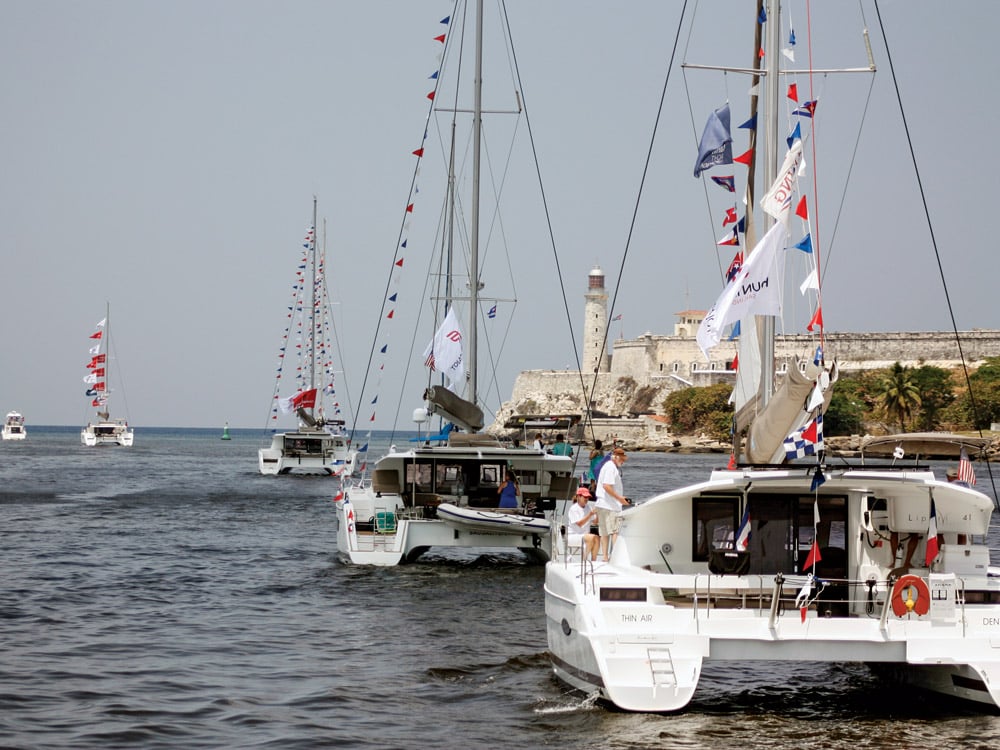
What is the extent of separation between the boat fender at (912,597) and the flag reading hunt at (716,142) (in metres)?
6.60

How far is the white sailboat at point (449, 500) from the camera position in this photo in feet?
74.8

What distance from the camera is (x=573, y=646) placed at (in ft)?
40.9

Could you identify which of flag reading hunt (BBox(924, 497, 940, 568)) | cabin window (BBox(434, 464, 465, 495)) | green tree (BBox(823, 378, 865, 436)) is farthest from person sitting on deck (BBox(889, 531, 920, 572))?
green tree (BBox(823, 378, 865, 436))

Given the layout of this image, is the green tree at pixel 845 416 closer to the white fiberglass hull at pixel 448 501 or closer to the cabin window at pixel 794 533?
the white fiberglass hull at pixel 448 501

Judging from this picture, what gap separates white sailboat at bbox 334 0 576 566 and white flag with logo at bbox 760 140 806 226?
9.41m

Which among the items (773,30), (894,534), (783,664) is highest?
(773,30)

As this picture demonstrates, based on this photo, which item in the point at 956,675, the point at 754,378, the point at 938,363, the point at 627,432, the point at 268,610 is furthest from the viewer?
the point at 627,432

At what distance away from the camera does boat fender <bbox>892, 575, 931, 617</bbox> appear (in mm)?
11633

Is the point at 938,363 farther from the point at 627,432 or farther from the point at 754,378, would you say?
the point at 754,378

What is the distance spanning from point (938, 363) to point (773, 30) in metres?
115

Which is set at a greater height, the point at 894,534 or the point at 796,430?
the point at 796,430

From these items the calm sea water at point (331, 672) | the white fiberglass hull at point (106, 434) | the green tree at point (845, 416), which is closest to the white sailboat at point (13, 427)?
the white fiberglass hull at point (106, 434)

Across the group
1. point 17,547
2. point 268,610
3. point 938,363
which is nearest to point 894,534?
point 268,610

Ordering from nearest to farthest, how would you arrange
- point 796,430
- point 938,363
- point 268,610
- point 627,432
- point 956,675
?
point 956,675, point 796,430, point 268,610, point 938,363, point 627,432
